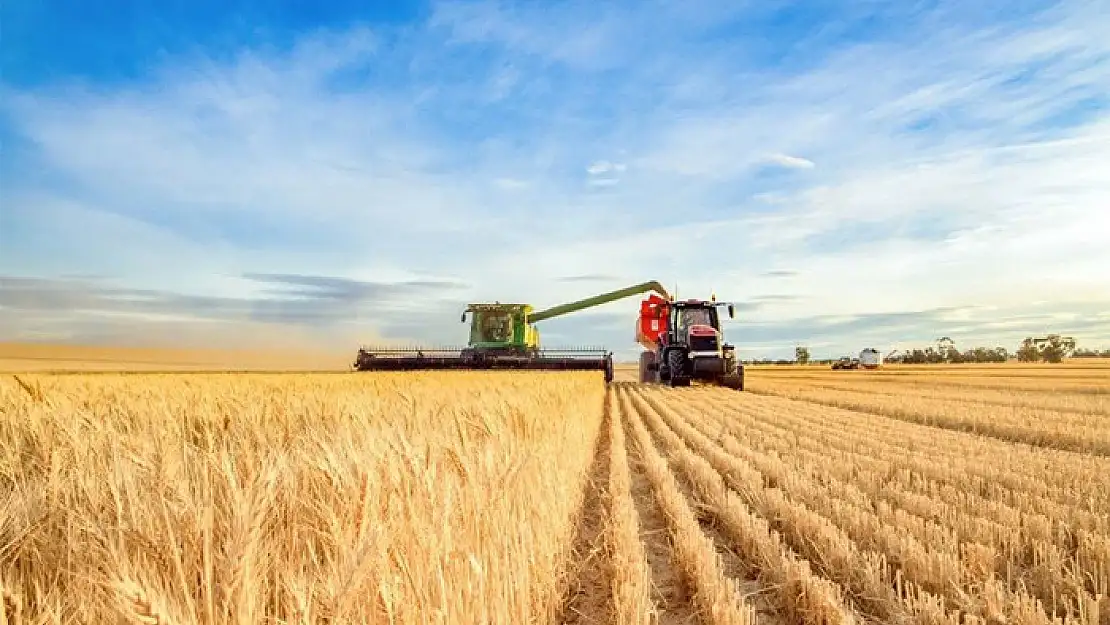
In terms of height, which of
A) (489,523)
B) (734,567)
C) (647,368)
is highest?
(647,368)

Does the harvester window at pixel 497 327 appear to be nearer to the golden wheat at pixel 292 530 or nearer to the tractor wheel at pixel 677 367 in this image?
the tractor wheel at pixel 677 367

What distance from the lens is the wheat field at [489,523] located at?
2.03 metres

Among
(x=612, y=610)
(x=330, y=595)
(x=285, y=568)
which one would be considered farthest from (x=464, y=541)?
(x=612, y=610)

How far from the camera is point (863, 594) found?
4.06 meters

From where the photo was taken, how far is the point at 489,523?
311cm

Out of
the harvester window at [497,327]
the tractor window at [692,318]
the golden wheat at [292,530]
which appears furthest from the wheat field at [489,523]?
the harvester window at [497,327]

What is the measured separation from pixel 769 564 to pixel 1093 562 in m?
1.78

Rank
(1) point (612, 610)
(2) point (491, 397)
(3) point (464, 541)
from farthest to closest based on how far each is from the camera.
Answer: (2) point (491, 397), (1) point (612, 610), (3) point (464, 541)

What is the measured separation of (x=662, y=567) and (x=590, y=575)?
0.57 meters

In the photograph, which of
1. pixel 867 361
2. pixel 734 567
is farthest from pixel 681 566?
pixel 867 361

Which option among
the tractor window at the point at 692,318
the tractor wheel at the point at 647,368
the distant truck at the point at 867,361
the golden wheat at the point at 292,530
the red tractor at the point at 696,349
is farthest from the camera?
the distant truck at the point at 867,361

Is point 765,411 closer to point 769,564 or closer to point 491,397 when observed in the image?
point 491,397

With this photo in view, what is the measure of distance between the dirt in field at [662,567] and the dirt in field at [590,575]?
11.7 inches

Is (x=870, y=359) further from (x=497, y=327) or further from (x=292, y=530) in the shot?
(x=292, y=530)
